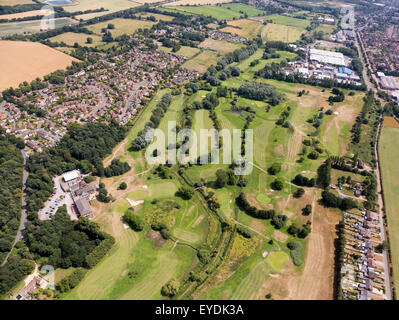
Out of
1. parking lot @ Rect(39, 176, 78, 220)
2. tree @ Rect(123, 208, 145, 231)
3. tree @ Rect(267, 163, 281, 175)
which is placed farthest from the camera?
tree @ Rect(267, 163, 281, 175)

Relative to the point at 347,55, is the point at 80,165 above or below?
below

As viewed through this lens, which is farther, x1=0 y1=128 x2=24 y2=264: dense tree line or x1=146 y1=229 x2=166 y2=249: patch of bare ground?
x1=146 y1=229 x2=166 y2=249: patch of bare ground

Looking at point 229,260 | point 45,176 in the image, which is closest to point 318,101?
point 229,260

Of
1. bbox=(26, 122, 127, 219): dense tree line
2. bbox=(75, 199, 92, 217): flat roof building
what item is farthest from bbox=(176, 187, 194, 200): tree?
bbox=(26, 122, 127, 219): dense tree line

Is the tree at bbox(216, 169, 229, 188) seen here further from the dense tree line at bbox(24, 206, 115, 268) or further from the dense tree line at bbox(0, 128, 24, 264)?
the dense tree line at bbox(0, 128, 24, 264)

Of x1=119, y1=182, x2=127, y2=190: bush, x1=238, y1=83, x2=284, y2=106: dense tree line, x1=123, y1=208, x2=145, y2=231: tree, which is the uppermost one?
x1=238, y1=83, x2=284, y2=106: dense tree line

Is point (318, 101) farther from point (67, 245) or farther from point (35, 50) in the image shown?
point (35, 50)

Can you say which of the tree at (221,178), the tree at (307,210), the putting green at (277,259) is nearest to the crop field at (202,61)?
the tree at (221,178)
